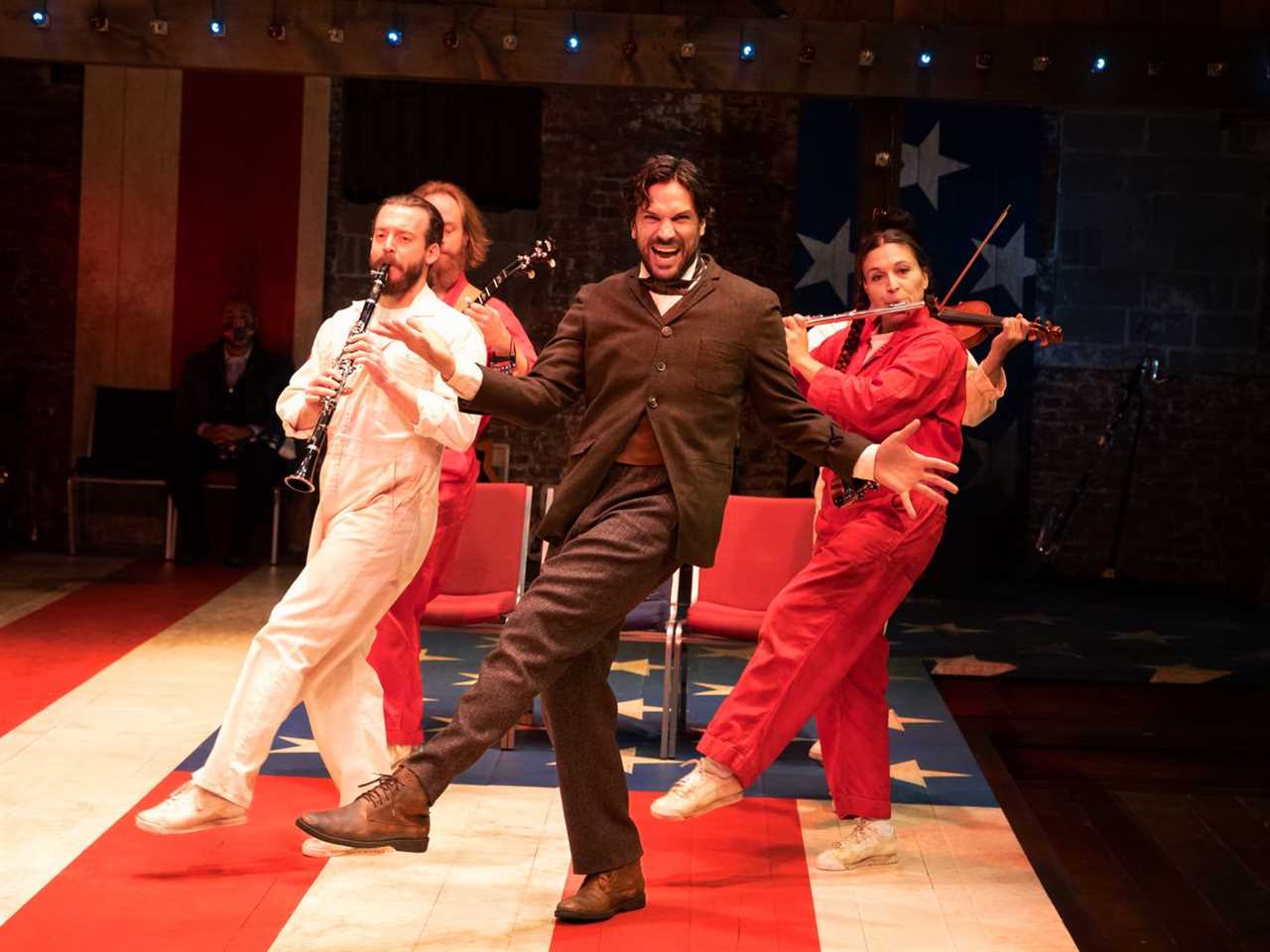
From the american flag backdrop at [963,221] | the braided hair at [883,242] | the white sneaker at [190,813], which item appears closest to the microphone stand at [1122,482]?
the american flag backdrop at [963,221]

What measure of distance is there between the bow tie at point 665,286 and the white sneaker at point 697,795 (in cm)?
114

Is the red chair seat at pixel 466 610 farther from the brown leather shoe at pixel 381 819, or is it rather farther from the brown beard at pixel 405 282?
the brown leather shoe at pixel 381 819

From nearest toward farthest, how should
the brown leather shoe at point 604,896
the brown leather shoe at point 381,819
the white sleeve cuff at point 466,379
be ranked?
1. the brown leather shoe at point 381,819
2. the white sleeve cuff at point 466,379
3. the brown leather shoe at point 604,896

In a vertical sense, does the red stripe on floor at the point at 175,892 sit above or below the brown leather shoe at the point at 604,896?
below

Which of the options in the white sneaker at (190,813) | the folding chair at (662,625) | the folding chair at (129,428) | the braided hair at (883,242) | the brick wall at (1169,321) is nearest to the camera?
the white sneaker at (190,813)

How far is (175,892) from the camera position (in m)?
3.74

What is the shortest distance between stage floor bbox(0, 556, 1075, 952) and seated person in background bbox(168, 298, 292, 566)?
290 centimetres

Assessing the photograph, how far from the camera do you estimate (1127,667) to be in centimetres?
739

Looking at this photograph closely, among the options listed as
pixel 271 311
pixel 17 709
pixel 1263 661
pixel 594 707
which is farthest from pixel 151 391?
pixel 594 707

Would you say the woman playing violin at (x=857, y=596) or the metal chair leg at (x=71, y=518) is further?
the metal chair leg at (x=71, y=518)

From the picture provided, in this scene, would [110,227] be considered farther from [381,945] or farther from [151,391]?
[381,945]

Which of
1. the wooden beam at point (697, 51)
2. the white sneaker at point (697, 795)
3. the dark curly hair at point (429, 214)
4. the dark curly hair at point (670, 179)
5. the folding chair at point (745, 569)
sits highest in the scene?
the wooden beam at point (697, 51)

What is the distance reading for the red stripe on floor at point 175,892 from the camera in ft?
11.3

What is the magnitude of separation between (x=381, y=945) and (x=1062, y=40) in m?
5.74
